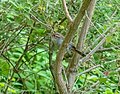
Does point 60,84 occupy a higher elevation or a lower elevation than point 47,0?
lower

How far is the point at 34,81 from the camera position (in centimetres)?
210

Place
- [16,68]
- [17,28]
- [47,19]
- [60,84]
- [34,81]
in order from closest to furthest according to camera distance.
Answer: [60,84]
[47,19]
[17,28]
[16,68]
[34,81]

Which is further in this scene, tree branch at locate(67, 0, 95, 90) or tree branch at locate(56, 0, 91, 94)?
tree branch at locate(67, 0, 95, 90)

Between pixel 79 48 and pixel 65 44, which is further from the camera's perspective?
pixel 79 48

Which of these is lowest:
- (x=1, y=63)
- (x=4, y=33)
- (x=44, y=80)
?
(x=44, y=80)

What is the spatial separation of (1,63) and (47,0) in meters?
0.31

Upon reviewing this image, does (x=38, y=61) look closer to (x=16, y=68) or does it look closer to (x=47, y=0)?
(x=16, y=68)

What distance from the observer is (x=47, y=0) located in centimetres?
143

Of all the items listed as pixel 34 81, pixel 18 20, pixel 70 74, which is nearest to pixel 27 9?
pixel 18 20

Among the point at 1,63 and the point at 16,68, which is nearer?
the point at 1,63

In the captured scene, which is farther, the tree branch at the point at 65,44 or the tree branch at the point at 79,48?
the tree branch at the point at 79,48

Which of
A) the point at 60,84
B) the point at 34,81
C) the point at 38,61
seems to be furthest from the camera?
the point at 38,61

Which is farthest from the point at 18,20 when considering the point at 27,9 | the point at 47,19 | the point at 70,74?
the point at 70,74

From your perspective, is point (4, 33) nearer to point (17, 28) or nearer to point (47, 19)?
point (17, 28)
